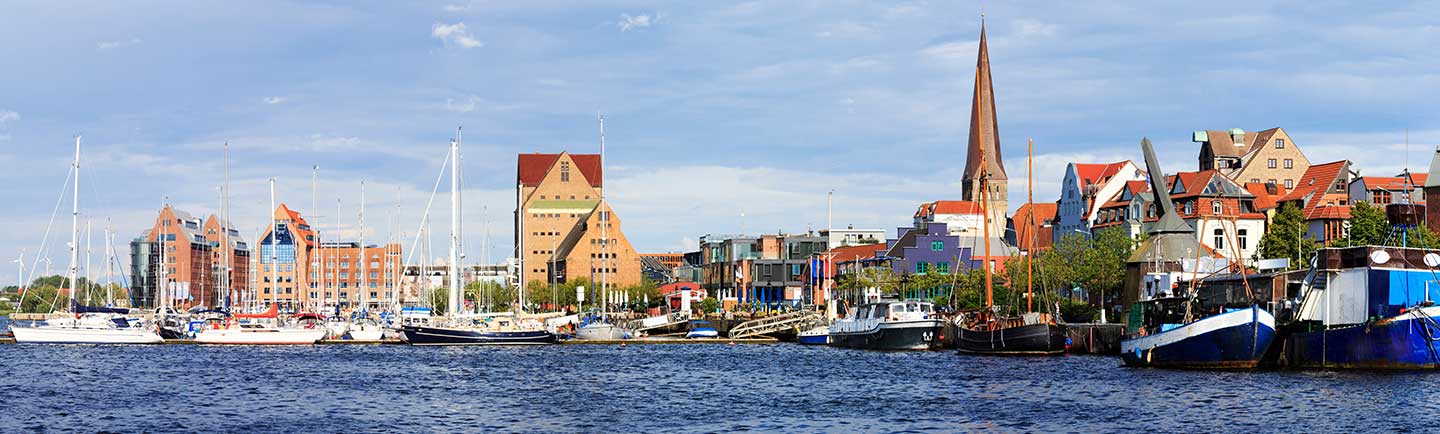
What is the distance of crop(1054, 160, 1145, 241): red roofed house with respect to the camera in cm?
16738

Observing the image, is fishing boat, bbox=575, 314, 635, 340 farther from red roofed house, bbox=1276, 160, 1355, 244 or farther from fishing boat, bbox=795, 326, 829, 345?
red roofed house, bbox=1276, 160, 1355, 244

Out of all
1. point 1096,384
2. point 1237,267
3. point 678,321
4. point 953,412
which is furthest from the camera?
point 678,321

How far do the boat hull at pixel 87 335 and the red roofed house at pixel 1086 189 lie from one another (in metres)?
94.5

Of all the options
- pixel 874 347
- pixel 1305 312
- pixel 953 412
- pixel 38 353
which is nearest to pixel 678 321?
pixel 874 347

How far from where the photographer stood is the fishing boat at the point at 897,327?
349 feet

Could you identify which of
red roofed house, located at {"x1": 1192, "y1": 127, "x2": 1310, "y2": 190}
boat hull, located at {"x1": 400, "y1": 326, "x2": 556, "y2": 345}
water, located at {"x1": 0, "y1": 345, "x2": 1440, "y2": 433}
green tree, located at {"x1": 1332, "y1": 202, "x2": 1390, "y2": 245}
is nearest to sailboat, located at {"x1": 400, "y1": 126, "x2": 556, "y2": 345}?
boat hull, located at {"x1": 400, "y1": 326, "x2": 556, "y2": 345}

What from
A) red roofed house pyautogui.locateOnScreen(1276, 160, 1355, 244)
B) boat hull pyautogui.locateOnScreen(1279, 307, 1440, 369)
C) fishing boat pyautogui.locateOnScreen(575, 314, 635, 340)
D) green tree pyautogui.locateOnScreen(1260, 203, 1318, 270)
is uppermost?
red roofed house pyautogui.locateOnScreen(1276, 160, 1355, 244)

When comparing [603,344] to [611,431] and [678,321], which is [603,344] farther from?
[611,431]

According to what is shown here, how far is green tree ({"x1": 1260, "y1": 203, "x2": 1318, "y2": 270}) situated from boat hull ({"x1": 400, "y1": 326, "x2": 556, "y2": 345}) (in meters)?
56.2

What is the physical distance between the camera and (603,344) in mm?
122500

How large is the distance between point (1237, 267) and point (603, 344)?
173 ft

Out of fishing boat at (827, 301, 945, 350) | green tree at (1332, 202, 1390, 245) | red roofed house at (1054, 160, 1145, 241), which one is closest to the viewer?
fishing boat at (827, 301, 945, 350)

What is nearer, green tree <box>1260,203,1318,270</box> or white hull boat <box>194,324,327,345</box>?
green tree <box>1260,203,1318,270</box>

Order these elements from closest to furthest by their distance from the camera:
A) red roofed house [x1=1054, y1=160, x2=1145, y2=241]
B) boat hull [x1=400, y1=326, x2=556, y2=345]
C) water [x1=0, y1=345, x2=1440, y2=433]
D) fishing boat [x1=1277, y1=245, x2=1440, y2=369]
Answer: water [x1=0, y1=345, x2=1440, y2=433] → fishing boat [x1=1277, y1=245, x2=1440, y2=369] → boat hull [x1=400, y1=326, x2=556, y2=345] → red roofed house [x1=1054, y1=160, x2=1145, y2=241]
